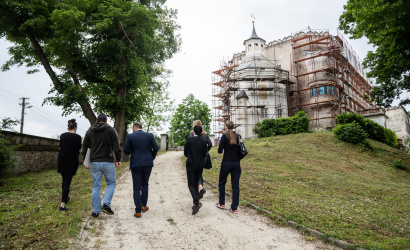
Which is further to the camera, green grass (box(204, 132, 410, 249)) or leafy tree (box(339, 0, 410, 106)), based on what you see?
leafy tree (box(339, 0, 410, 106))

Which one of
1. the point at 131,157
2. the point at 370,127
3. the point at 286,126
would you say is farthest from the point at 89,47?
the point at 370,127

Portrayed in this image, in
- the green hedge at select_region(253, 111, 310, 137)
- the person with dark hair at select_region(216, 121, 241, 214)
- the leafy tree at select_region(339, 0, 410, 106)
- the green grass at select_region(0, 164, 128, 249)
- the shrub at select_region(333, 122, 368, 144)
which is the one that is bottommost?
the green grass at select_region(0, 164, 128, 249)

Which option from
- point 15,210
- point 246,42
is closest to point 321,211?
point 15,210

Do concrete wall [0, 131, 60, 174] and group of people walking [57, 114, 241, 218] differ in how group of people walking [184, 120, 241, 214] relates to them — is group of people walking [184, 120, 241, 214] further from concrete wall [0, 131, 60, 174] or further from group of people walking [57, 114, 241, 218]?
concrete wall [0, 131, 60, 174]

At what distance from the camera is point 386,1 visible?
37.7 ft

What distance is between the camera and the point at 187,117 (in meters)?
→ 49.2

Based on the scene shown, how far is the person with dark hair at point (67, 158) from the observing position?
6.13m

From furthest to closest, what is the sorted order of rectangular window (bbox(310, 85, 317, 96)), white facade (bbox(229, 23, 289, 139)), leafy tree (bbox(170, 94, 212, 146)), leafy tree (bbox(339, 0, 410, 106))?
leafy tree (bbox(170, 94, 212, 146)), white facade (bbox(229, 23, 289, 139)), rectangular window (bbox(310, 85, 317, 96)), leafy tree (bbox(339, 0, 410, 106))

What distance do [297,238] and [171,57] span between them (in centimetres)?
1861

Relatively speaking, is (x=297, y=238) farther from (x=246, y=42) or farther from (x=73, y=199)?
(x=246, y=42)

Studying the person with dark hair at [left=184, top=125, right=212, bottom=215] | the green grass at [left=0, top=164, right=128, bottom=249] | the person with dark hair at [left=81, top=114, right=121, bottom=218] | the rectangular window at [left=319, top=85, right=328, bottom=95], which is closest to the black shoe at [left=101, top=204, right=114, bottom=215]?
the person with dark hair at [left=81, top=114, right=121, bottom=218]

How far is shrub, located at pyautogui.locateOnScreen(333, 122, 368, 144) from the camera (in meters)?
21.9

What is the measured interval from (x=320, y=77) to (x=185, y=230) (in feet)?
118

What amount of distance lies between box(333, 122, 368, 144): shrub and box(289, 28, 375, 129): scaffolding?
11.5m
